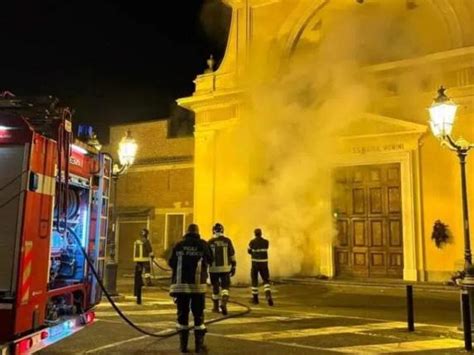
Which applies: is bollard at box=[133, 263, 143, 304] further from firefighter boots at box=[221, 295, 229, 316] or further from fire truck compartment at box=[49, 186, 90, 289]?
fire truck compartment at box=[49, 186, 90, 289]

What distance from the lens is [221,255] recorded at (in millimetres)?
9500

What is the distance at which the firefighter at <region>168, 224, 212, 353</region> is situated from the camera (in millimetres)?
6594

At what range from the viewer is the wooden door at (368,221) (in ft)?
47.5

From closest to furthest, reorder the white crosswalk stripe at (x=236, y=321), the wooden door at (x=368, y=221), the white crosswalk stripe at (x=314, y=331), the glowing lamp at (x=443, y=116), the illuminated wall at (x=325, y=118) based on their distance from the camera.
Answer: the white crosswalk stripe at (x=314, y=331), the glowing lamp at (x=443, y=116), the white crosswalk stripe at (x=236, y=321), the illuminated wall at (x=325, y=118), the wooden door at (x=368, y=221)

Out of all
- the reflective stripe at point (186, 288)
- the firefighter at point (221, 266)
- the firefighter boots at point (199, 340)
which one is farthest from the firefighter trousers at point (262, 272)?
the reflective stripe at point (186, 288)

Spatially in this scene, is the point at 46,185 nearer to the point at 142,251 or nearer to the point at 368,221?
the point at 142,251

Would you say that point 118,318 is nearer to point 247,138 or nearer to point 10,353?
point 10,353

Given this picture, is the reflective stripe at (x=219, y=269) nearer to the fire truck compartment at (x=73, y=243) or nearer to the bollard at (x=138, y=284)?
the bollard at (x=138, y=284)

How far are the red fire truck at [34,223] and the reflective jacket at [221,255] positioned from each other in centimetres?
375

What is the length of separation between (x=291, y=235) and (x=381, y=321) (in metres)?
6.21

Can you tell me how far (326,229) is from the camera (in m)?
15.2

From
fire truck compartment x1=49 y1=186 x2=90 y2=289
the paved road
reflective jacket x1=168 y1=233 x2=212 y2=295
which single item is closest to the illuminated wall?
the paved road

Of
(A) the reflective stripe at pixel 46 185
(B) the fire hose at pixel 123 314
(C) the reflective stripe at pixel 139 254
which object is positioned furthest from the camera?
(C) the reflective stripe at pixel 139 254

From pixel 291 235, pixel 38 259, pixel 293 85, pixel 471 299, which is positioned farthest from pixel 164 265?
pixel 38 259
